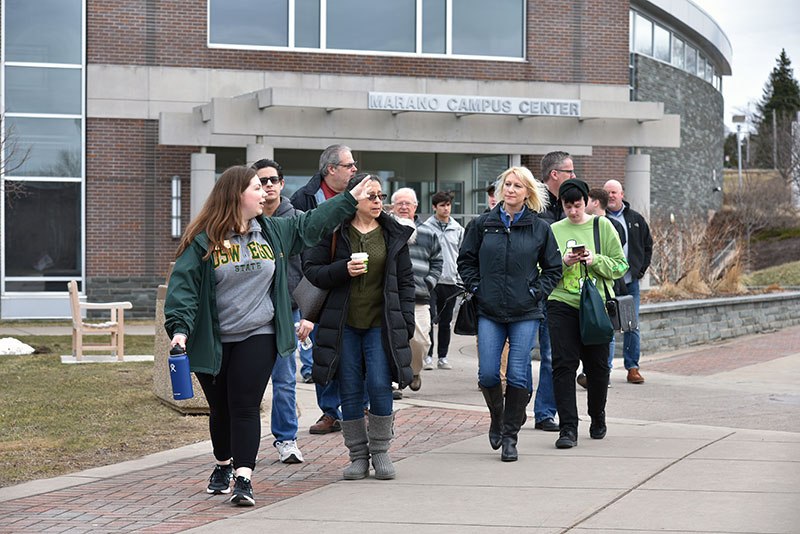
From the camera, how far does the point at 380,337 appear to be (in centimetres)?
638

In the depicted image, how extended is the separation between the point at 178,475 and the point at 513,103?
1493 centimetres

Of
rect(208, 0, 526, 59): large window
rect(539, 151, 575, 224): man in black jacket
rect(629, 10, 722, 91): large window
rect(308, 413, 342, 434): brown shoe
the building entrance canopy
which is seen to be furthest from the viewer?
rect(629, 10, 722, 91): large window

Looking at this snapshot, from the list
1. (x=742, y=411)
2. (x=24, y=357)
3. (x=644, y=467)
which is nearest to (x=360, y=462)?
(x=644, y=467)

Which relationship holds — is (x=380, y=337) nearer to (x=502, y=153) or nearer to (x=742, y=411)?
(x=742, y=411)

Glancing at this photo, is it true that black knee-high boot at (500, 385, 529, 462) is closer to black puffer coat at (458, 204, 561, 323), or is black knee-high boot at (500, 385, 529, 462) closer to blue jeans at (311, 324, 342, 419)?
black puffer coat at (458, 204, 561, 323)

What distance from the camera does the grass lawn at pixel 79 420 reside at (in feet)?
23.7

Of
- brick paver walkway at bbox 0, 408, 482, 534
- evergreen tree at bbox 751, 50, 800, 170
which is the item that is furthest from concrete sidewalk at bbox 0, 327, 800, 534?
evergreen tree at bbox 751, 50, 800, 170

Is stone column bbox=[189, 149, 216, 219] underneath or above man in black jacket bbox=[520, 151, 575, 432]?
above

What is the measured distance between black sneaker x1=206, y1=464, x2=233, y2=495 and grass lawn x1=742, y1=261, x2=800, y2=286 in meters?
21.6

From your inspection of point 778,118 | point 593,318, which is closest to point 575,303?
point 593,318

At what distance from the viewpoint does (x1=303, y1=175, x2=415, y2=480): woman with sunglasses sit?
20.7ft

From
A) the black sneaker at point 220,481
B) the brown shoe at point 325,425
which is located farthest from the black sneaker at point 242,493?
the brown shoe at point 325,425

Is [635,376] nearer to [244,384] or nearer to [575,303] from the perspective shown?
[575,303]

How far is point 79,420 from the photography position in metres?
8.72
